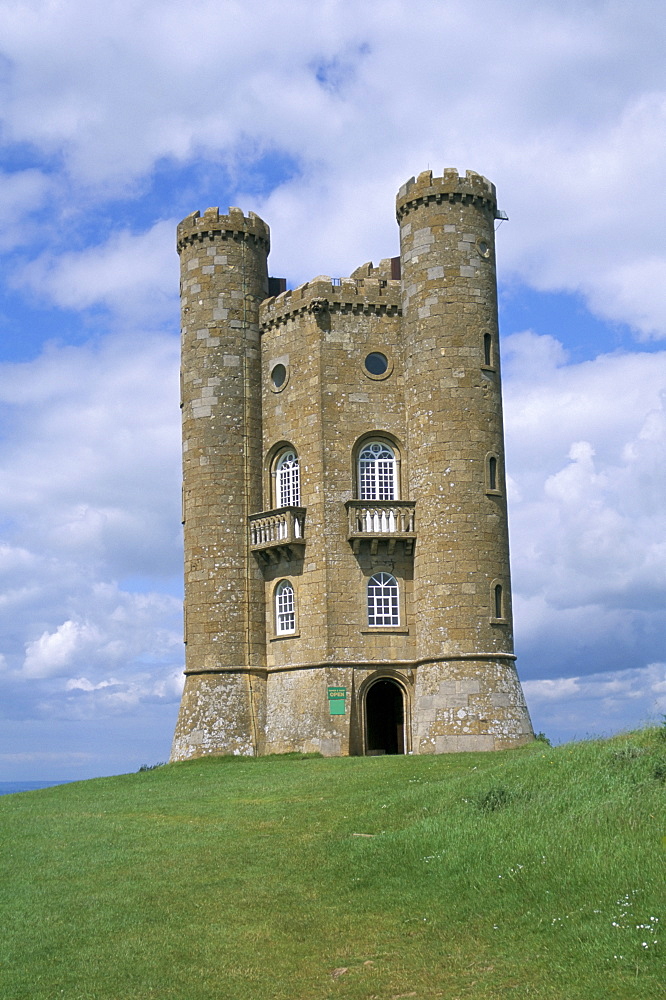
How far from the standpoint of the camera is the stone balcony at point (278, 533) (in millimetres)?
42281

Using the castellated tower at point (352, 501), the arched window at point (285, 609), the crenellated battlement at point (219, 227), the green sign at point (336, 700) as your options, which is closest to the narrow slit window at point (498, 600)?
the castellated tower at point (352, 501)

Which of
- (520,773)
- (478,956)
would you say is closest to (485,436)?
(520,773)

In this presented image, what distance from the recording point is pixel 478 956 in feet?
48.8

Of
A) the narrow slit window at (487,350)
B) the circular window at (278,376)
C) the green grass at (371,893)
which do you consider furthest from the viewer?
the circular window at (278,376)

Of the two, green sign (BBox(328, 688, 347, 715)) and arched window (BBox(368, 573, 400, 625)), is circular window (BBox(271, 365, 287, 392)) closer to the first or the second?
arched window (BBox(368, 573, 400, 625))

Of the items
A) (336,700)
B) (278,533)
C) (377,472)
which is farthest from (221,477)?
(336,700)

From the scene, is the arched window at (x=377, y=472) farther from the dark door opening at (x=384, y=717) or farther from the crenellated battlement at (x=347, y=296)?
the dark door opening at (x=384, y=717)

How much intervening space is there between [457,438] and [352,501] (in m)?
4.29

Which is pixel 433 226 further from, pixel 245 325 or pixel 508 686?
pixel 508 686

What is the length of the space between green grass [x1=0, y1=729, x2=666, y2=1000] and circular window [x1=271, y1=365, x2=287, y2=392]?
20.5 meters

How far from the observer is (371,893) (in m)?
18.3

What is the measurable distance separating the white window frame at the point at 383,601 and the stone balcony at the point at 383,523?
0.99 metres

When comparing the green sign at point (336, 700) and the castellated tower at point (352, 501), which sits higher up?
the castellated tower at point (352, 501)

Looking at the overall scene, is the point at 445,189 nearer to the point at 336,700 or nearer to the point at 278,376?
the point at 278,376
